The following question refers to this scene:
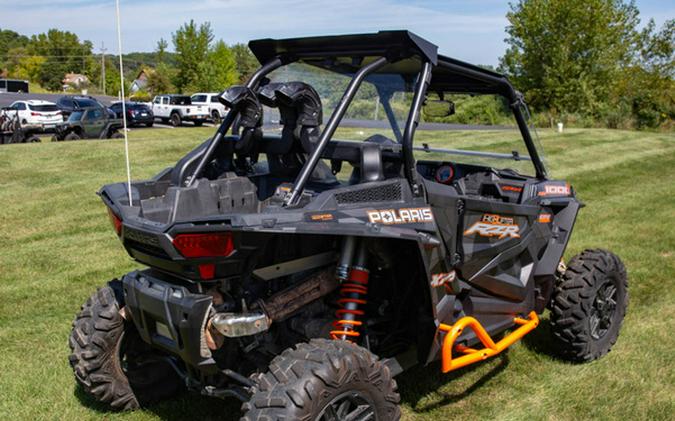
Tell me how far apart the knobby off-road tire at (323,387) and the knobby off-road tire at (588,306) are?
2.09 metres

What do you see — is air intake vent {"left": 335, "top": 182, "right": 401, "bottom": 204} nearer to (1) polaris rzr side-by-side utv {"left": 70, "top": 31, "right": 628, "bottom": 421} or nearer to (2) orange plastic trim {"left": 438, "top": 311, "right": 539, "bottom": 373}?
(1) polaris rzr side-by-side utv {"left": 70, "top": 31, "right": 628, "bottom": 421}

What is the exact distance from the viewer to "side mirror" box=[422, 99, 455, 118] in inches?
202

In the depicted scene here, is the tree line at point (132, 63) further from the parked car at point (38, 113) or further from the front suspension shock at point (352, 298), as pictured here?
the front suspension shock at point (352, 298)

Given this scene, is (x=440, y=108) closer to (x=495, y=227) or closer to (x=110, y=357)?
(x=495, y=227)

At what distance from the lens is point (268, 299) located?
3.66 metres

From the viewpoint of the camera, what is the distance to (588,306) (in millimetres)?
5109

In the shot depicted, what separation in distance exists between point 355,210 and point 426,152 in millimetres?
1886

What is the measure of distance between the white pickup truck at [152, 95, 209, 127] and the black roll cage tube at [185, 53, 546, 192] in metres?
33.3

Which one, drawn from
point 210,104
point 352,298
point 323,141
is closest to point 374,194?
point 323,141

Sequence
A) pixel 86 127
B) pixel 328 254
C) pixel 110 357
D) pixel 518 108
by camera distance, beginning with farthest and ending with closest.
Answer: pixel 86 127 < pixel 518 108 < pixel 110 357 < pixel 328 254

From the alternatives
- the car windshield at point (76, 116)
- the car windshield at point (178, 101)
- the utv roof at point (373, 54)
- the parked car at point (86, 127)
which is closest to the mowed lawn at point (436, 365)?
the utv roof at point (373, 54)

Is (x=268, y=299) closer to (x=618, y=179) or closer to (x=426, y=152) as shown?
(x=426, y=152)

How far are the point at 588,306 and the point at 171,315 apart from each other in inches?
128

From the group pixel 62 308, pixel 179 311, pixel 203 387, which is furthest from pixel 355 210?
pixel 62 308
